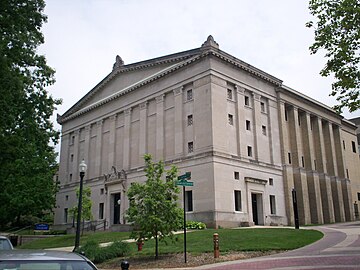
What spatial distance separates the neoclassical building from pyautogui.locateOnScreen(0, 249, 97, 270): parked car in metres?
28.1

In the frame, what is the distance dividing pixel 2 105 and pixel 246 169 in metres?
24.6

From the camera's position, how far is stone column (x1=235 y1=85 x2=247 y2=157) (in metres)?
37.6

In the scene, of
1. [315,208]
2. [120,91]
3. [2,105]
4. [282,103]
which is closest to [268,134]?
[282,103]

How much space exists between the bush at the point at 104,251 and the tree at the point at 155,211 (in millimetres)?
1486

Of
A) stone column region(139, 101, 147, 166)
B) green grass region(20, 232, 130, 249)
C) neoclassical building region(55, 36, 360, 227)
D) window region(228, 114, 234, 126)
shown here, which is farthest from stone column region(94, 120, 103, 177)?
window region(228, 114, 234, 126)

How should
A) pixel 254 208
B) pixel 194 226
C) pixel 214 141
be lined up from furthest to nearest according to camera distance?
pixel 254 208, pixel 214 141, pixel 194 226

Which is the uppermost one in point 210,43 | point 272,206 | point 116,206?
point 210,43

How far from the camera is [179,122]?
127ft

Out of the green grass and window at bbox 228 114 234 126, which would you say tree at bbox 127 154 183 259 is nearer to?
the green grass

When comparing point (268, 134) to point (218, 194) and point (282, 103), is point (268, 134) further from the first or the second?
point (218, 194)

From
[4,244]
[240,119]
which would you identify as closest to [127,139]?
[240,119]

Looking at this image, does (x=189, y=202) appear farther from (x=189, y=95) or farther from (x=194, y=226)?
(x=189, y=95)

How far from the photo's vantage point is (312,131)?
49.5 metres

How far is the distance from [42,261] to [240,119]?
34391 mm
